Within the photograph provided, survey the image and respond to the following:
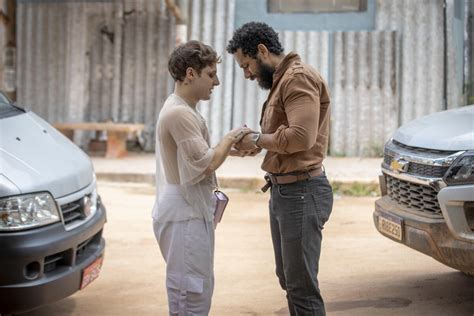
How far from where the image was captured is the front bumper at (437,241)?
462 cm

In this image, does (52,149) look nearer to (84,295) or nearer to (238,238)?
(84,295)

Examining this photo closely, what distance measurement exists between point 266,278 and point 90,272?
187cm

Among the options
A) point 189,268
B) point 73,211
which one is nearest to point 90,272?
point 73,211

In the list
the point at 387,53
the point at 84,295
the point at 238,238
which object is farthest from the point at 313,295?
the point at 387,53

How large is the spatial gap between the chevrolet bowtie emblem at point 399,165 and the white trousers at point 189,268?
1784 millimetres

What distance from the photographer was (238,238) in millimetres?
7863

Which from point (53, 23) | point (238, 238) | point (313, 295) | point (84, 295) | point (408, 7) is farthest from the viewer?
point (53, 23)

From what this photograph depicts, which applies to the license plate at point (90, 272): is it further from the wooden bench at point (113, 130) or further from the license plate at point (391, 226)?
the wooden bench at point (113, 130)

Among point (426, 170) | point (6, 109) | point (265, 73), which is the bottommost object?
point (426, 170)

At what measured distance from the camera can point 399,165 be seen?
518 cm

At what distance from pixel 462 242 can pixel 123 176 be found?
7.52m

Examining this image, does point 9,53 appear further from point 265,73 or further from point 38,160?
point 265,73

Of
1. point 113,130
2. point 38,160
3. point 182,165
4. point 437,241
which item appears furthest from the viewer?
point 113,130

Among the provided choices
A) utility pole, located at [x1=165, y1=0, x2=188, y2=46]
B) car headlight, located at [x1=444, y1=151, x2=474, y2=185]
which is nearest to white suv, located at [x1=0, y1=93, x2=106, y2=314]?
car headlight, located at [x1=444, y1=151, x2=474, y2=185]
